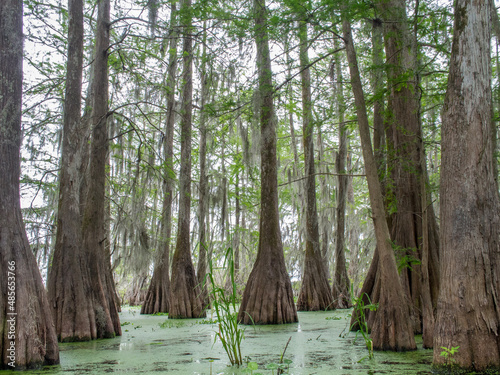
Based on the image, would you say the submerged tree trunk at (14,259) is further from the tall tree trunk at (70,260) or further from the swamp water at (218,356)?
the tall tree trunk at (70,260)

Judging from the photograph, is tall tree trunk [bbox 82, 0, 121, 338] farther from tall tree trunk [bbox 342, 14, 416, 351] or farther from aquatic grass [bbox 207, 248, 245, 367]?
tall tree trunk [bbox 342, 14, 416, 351]

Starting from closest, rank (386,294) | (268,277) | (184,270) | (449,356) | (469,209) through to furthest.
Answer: (449,356) < (469,209) < (386,294) < (268,277) < (184,270)

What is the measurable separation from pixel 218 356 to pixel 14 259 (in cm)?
200

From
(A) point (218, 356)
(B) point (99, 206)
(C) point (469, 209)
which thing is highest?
(B) point (99, 206)

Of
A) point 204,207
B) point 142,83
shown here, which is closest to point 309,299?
point 204,207

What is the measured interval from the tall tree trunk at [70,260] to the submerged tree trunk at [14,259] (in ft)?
5.59

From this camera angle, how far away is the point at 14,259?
371 cm

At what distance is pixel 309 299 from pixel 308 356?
719 cm

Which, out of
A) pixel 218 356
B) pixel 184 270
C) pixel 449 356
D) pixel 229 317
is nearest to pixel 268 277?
pixel 184 270

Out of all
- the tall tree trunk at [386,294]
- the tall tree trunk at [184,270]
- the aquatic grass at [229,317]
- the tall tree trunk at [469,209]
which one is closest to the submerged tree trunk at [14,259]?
the aquatic grass at [229,317]

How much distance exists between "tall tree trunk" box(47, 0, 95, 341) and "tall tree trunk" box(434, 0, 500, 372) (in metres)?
4.23

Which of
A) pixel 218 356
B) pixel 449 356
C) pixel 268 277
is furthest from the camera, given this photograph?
pixel 268 277

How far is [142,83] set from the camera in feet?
26.8

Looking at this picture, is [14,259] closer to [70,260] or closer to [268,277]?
[70,260]
